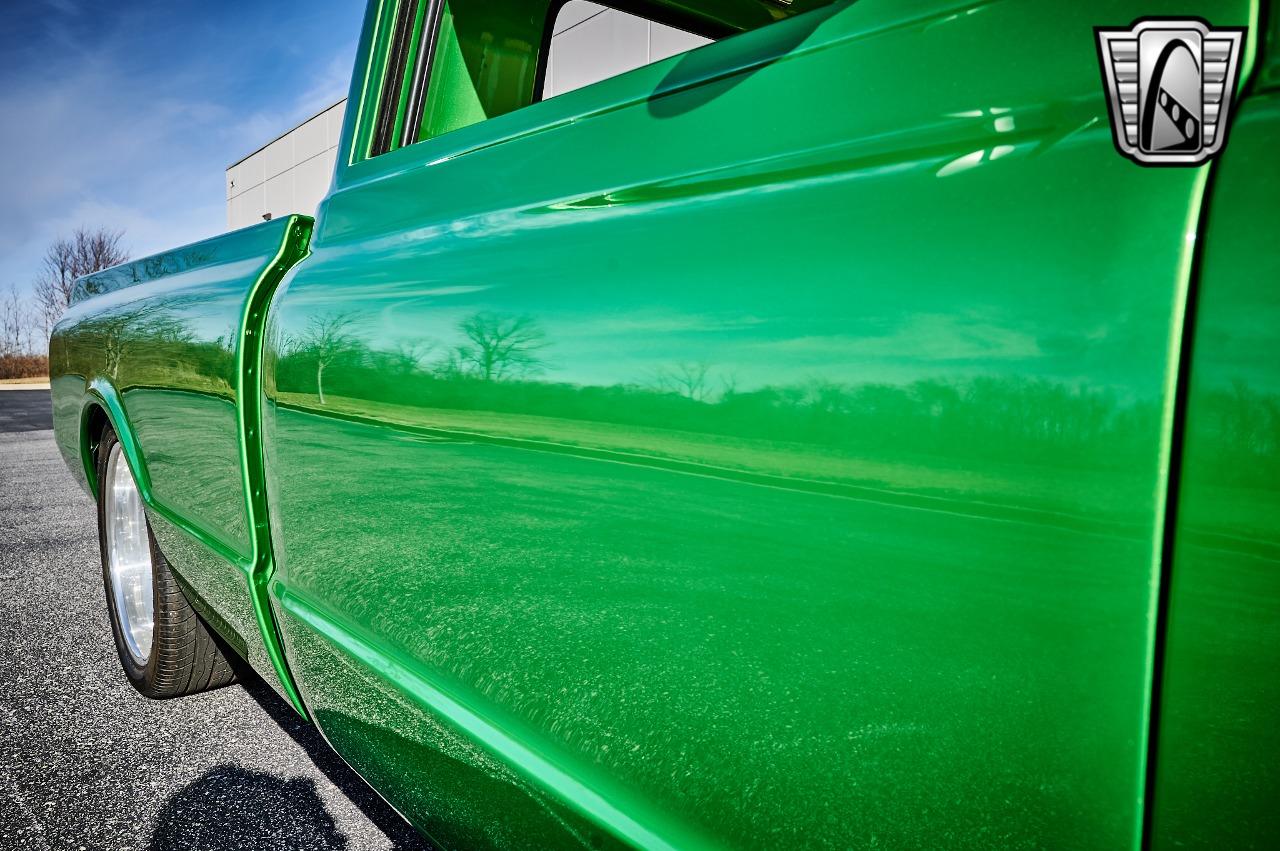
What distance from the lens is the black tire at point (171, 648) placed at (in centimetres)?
229

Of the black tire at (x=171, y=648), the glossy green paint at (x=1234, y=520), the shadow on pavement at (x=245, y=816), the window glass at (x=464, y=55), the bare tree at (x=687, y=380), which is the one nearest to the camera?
the glossy green paint at (x=1234, y=520)

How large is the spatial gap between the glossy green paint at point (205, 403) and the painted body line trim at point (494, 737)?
0.88 ft

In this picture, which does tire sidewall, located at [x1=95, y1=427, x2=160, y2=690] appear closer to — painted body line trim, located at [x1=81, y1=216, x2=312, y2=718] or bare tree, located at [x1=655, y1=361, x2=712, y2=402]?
painted body line trim, located at [x1=81, y1=216, x2=312, y2=718]

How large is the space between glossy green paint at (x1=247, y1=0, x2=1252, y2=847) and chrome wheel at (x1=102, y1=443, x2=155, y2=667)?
6.40ft

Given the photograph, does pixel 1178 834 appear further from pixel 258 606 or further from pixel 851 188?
pixel 258 606

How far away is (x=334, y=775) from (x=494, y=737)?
1.38m

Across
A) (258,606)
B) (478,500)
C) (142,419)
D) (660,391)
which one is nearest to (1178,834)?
(660,391)

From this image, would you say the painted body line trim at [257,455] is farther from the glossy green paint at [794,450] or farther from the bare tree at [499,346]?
the bare tree at [499,346]

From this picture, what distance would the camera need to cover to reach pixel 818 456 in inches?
27.8

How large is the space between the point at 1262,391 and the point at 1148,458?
0.26ft

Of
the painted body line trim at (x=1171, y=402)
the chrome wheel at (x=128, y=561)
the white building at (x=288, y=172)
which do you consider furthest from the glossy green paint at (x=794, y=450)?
the white building at (x=288, y=172)

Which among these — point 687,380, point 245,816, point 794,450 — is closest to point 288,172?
point 245,816

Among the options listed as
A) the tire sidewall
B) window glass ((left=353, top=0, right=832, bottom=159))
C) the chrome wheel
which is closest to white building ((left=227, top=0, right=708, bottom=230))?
window glass ((left=353, top=0, right=832, bottom=159))

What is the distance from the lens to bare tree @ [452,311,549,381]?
3.17 ft
